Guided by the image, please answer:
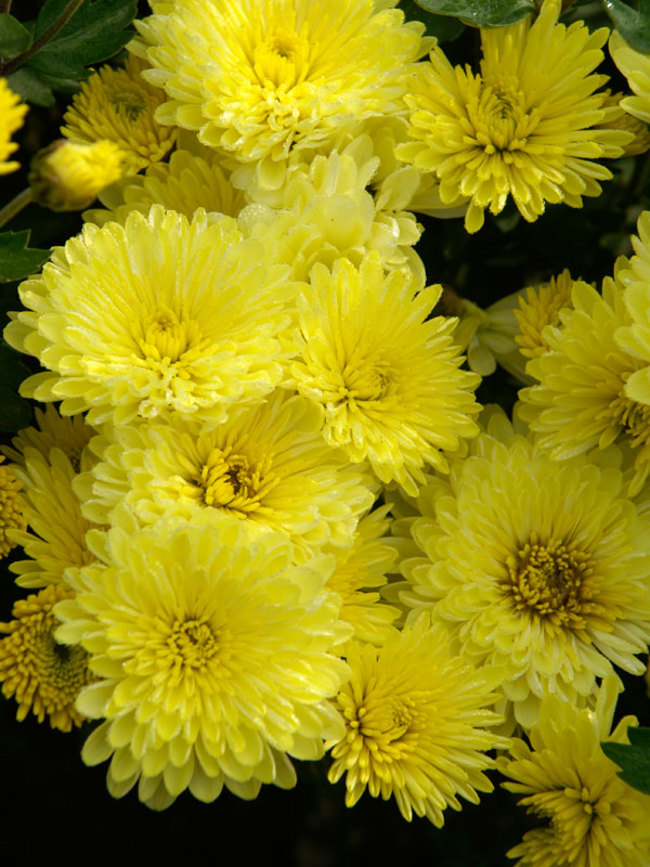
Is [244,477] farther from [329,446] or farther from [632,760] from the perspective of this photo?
[632,760]

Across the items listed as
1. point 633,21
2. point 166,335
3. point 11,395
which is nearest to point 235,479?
point 166,335

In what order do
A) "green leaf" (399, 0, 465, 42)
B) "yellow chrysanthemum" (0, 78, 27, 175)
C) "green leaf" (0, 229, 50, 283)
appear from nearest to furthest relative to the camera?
"yellow chrysanthemum" (0, 78, 27, 175) → "green leaf" (0, 229, 50, 283) → "green leaf" (399, 0, 465, 42)

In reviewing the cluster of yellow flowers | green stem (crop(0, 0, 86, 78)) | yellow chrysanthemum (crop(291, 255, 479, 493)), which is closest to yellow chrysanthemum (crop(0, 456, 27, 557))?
the cluster of yellow flowers

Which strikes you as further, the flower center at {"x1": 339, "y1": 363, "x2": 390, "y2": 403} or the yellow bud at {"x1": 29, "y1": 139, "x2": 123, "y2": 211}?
the flower center at {"x1": 339, "y1": 363, "x2": 390, "y2": 403}

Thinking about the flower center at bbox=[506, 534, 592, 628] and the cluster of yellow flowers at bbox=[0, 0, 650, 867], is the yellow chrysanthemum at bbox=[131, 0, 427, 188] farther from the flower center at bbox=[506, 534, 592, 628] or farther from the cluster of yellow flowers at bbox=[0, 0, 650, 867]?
the flower center at bbox=[506, 534, 592, 628]

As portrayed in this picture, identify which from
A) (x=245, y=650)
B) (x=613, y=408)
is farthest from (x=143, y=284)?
(x=613, y=408)

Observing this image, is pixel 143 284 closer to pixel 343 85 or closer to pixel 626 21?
pixel 343 85
